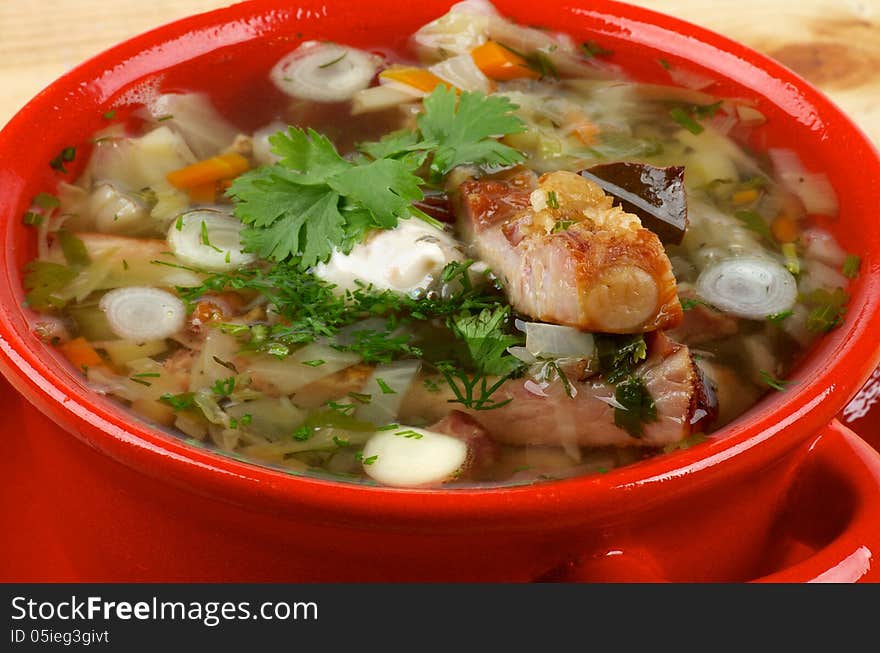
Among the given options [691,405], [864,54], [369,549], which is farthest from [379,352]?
[864,54]

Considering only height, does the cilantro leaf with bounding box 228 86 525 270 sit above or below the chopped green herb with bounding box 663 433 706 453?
above

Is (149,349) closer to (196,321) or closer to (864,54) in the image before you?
(196,321)

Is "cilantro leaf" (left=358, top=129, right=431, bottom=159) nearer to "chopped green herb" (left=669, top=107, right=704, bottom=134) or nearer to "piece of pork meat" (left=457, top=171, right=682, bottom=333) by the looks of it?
"piece of pork meat" (left=457, top=171, right=682, bottom=333)

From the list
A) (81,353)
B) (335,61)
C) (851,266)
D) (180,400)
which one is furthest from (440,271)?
(335,61)

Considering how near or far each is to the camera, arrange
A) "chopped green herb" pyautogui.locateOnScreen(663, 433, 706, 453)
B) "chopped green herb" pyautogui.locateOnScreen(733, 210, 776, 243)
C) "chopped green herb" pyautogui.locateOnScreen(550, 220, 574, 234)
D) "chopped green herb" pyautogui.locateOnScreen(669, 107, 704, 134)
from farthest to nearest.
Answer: "chopped green herb" pyautogui.locateOnScreen(669, 107, 704, 134) < "chopped green herb" pyautogui.locateOnScreen(733, 210, 776, 243) < "chopped green herb" pyautogui.locateOnScreen(550, 220, 574, 234) < "chopped green herb" pyautogui.locateOnScreen(663, 433, 706, 453)

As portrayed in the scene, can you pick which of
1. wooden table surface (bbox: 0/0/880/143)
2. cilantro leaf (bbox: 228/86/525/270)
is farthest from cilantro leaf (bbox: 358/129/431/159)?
wooden table surface (bbox: 0/0/880/143)

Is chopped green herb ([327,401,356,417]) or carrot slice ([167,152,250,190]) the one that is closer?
chopped green herb ([327,401,356,417])
